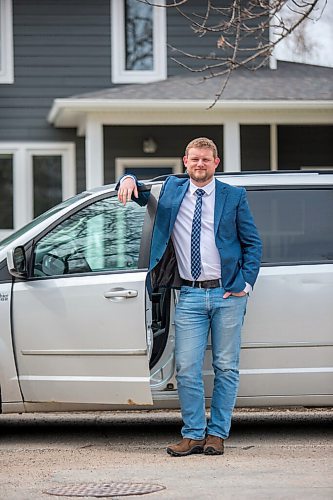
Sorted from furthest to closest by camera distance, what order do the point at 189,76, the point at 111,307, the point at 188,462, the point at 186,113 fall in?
1. the point at 189,76
2. the point at 186,113
3. the point at 111,307
4. the point at 188,462

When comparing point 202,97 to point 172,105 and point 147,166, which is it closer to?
point 172,105

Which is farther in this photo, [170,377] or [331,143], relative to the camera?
[331,143]

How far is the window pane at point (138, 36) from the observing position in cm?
1819

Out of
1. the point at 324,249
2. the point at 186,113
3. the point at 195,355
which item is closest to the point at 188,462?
the point at 195,355

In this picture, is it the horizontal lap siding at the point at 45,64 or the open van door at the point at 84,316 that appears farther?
the horizontal lap siding at the point at 45,64

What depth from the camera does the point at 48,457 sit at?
730cm

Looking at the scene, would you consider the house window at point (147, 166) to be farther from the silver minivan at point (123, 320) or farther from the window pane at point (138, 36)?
the silver minivan at point (123, 320)

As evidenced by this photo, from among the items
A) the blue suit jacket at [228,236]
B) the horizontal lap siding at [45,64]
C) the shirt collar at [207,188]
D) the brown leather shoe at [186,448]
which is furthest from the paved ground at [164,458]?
the horizontal lap siding at [45,64]

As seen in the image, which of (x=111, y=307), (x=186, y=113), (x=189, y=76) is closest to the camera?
(x=111, y=307)

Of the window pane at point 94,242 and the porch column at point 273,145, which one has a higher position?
the porch column at point 273,145

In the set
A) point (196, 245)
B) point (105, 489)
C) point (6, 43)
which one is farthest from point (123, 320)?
point (6, 43)

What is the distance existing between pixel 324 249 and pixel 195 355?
4.19 ft

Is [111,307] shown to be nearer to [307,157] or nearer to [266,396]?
[266,396]

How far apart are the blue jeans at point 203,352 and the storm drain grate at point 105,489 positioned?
3.51 feet
